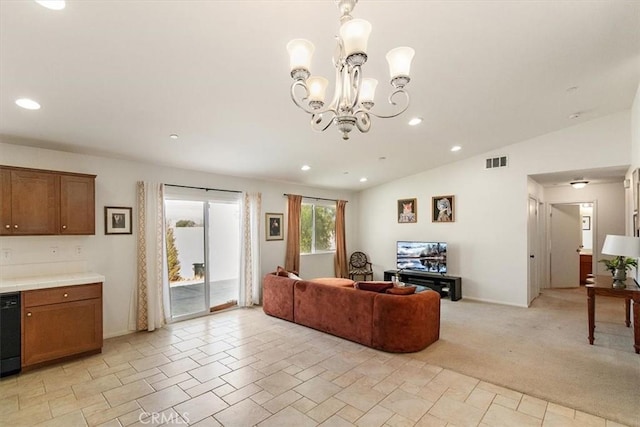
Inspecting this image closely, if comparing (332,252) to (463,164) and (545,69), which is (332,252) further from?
(545,69)

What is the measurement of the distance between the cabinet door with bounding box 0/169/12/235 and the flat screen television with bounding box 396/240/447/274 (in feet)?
21.8

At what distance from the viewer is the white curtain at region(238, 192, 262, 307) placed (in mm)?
5980

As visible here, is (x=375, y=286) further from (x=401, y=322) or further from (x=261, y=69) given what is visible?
(x=261, y=69)

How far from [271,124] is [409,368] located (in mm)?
3213

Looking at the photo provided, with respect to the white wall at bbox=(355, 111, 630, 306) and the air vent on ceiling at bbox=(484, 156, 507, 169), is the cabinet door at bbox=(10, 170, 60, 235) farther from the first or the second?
the air vent on ceiling at bbox=(484, 156, 507, 169)

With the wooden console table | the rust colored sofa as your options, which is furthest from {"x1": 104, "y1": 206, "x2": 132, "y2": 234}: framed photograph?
the wooden console table

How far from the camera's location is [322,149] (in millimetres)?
4934

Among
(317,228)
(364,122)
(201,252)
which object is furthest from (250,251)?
(364,122)

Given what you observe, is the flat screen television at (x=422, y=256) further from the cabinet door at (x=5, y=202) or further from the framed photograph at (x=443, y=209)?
the cabinet door at (x=5, y=202)

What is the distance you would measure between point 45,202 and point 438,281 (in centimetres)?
657

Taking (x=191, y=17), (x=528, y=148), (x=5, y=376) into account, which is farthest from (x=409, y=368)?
(x=528, y=148)

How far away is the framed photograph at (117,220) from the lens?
438 cm

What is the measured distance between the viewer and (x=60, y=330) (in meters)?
Answer: 3.50

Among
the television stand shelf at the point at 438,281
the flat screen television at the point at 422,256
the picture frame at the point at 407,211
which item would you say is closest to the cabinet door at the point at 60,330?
the television stand shelf at the point at 438,281
